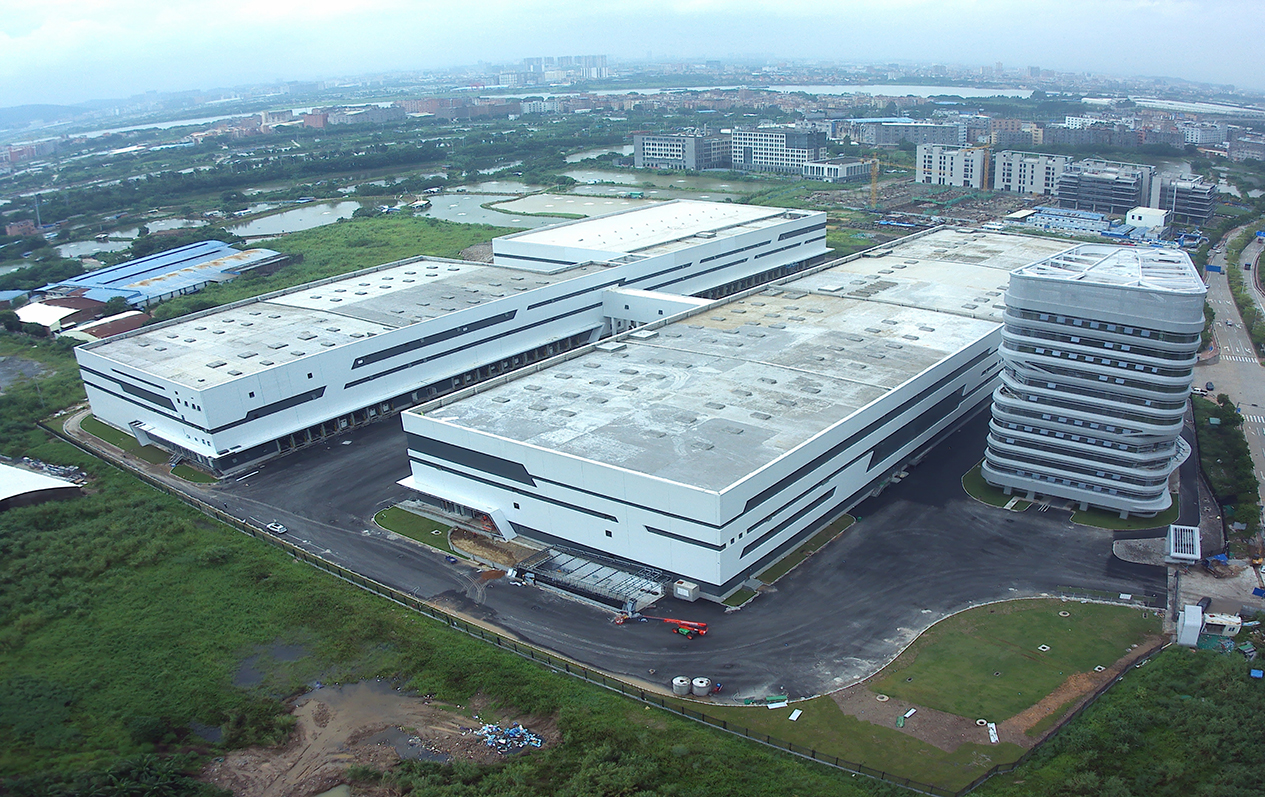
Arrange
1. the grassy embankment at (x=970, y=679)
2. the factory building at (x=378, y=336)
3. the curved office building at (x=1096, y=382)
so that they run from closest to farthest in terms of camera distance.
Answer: the grassy embankment at (x=970, y=679) → the curved office building at (x=1096, y=382) → the factory building at (x=378, y=336)

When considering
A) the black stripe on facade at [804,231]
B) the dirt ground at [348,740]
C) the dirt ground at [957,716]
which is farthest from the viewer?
the black stripe on facade at [804,231]

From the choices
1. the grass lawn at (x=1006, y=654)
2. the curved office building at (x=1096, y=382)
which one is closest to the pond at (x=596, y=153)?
the curved office building at (x=1096, y=382)

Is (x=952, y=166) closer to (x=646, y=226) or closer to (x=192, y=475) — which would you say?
(x=646, y=226)

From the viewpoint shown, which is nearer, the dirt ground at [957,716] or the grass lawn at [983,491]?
the dirt ground at [957,716]

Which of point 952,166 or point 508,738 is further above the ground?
point 952,166

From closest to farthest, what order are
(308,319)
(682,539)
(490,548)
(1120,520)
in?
1. (682,539)
2. (490,548)
3. (1120,520)
4. (308,319)

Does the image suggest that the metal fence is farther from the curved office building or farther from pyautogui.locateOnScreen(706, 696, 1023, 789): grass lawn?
the curved office building

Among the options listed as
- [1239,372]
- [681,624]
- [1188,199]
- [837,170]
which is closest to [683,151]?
[837,170]

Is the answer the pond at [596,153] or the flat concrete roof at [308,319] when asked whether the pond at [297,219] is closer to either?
the pond at [596,153]
